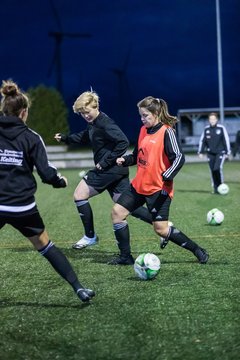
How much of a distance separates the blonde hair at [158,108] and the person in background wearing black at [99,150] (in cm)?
101

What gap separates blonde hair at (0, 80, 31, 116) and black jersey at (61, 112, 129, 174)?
2698mm

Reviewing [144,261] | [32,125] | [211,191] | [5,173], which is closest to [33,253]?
[144,261]

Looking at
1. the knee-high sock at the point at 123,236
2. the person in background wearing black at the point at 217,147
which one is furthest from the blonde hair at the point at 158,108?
the person in background wearing black at the point at 217,147

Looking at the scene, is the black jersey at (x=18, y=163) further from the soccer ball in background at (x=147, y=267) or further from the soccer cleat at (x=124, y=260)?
the soccer cleat at (x=124, y=260)

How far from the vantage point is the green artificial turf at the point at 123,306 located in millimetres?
4609

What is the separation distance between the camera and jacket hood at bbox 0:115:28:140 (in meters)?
5.54

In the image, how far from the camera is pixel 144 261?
6.91m

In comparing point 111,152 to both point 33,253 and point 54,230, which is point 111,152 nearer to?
point 33,253

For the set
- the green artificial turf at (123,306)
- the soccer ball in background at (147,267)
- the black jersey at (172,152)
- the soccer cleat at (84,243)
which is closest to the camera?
the green artificial turf at (123,306)

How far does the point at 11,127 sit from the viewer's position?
5.57 metres

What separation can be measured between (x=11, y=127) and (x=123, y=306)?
1.91m

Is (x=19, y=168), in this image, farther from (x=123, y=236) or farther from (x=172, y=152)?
(x=123, y=236)

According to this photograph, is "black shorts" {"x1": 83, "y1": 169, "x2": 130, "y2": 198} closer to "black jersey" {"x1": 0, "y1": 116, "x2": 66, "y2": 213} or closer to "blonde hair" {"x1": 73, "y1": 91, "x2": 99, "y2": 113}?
"blonde hair" {"x1": 73, "y1": 91, "x2": 99, "y2": 113}

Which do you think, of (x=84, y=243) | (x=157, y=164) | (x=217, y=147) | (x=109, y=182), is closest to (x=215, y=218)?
(x=84, y=243)
